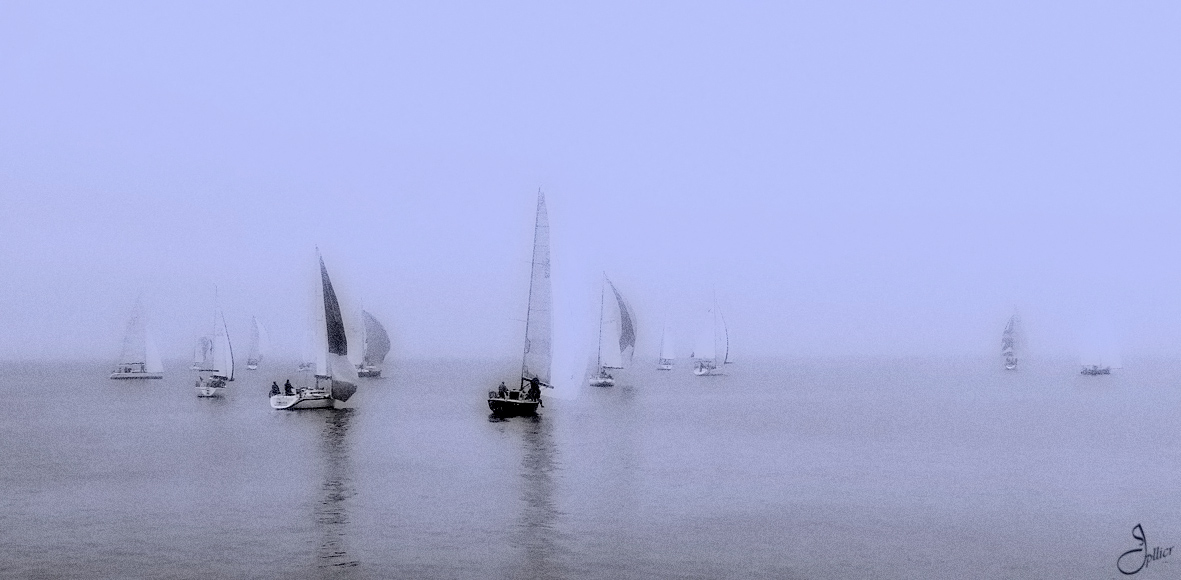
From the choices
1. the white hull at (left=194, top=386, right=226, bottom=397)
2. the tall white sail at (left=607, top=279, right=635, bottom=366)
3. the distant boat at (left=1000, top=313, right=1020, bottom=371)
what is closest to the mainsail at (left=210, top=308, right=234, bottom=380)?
the white hull at (left=194, top=386, right=226, bottom=397)

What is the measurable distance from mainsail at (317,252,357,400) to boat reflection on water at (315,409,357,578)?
34.8 ft

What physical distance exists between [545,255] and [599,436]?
41.3ft

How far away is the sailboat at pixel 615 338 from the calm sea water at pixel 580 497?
3546 centimetres

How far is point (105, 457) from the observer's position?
179 ft

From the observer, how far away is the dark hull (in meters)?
73.0

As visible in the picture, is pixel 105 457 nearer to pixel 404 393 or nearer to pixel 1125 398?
pixel 404 393

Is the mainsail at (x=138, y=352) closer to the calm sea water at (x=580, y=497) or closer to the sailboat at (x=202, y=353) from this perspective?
the sailboat at (x=202, y=353)

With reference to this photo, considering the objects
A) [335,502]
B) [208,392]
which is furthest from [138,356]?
[335,502]

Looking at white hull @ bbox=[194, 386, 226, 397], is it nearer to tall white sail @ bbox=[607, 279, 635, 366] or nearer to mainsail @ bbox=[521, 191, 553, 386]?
tall white sail @ bbox=[607, 279, 635, 366]

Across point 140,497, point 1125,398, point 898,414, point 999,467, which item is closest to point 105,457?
point 140,497

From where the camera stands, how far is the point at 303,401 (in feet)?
273
